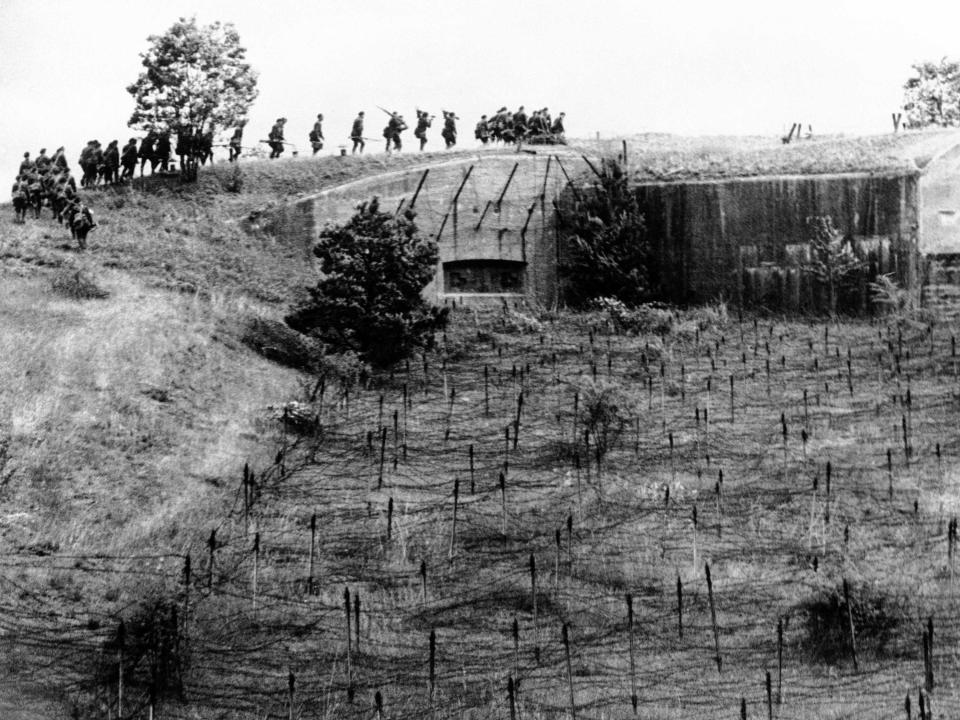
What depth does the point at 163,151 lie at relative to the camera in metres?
28.5

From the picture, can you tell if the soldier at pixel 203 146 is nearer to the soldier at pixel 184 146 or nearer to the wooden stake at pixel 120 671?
the soldier at pixel 184 146

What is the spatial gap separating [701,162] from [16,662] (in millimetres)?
19115

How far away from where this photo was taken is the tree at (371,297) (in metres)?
21.5

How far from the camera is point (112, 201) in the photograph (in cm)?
2720

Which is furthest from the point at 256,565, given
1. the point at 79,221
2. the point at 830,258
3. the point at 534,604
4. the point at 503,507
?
the point at 830,258

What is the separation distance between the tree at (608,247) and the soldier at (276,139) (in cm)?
814

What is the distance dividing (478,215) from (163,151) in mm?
7818

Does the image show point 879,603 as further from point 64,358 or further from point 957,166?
point 957,166

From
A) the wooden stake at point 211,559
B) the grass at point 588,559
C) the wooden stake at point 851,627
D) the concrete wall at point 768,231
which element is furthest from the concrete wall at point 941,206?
the wooden stake at point 211,559

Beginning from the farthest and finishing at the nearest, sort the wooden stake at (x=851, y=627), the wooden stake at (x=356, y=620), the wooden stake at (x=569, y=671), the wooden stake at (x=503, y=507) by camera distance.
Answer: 1. the wooden stake at (x=503, y=507)
2. the wooden stake at (x=356, y=620)
3. the wooden stake at (x=851, y=627)
4. the wooden stake at (x=569, y=671)

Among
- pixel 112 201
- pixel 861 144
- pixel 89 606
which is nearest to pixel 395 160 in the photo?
pixel 112 201

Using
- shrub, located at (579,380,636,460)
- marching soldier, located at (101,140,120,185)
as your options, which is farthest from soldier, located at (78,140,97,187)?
shrub, located at (579,380,636,460)

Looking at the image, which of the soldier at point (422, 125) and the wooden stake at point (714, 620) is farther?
the soldier at point (422, 125)

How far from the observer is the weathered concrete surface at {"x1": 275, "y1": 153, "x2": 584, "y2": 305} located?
26.4 m
